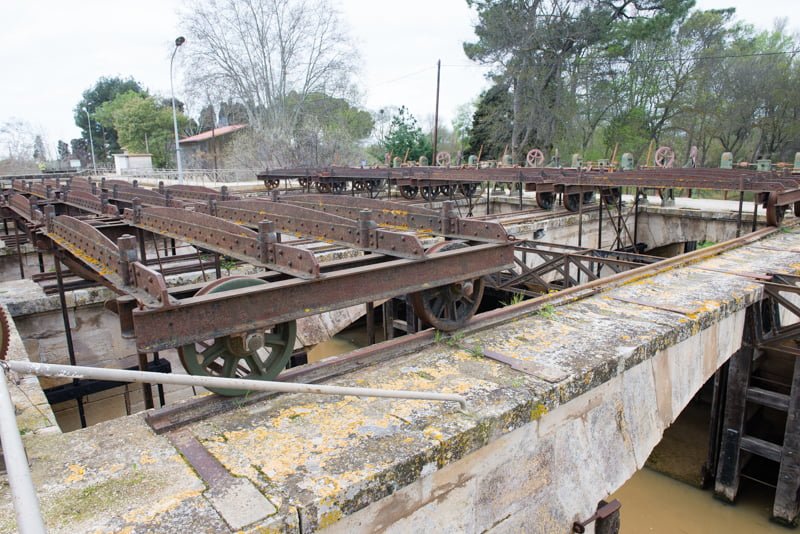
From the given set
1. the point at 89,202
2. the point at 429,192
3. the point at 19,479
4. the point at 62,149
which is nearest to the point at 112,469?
the point at 19,479

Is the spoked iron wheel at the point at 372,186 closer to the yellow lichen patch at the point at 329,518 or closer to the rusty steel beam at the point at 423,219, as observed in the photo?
the rusty steel beam at the point at 423,219

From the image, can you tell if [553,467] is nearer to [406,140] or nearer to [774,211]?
[774,211]

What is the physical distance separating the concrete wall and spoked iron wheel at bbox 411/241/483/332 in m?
1.16

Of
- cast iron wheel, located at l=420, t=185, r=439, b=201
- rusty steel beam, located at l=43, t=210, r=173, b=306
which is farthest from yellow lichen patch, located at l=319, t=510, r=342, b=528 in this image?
cast iron wheel, located at l=420, t=185, r=439, b=201

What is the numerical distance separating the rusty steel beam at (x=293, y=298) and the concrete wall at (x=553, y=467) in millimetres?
1209

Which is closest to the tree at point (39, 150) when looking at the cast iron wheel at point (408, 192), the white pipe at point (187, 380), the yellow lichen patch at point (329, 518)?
the cast iron wheel at point (408, 192)

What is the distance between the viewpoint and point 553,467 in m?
3.35

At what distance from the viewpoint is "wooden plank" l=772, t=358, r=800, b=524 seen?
6789 mm

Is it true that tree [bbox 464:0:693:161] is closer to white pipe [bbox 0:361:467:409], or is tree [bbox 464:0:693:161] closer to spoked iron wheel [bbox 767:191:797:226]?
spoked iron wheel [bbox 767:191:797:226]

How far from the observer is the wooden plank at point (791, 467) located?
267 inches

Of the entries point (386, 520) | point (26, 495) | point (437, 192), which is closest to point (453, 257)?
point (386, 520)

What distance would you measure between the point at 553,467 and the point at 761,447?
5.65 m

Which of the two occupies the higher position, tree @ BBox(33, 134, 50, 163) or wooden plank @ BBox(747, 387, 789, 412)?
tree @ BBox(33, 134, 50, 163)

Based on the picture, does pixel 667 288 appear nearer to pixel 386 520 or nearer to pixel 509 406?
pixel 509 406
